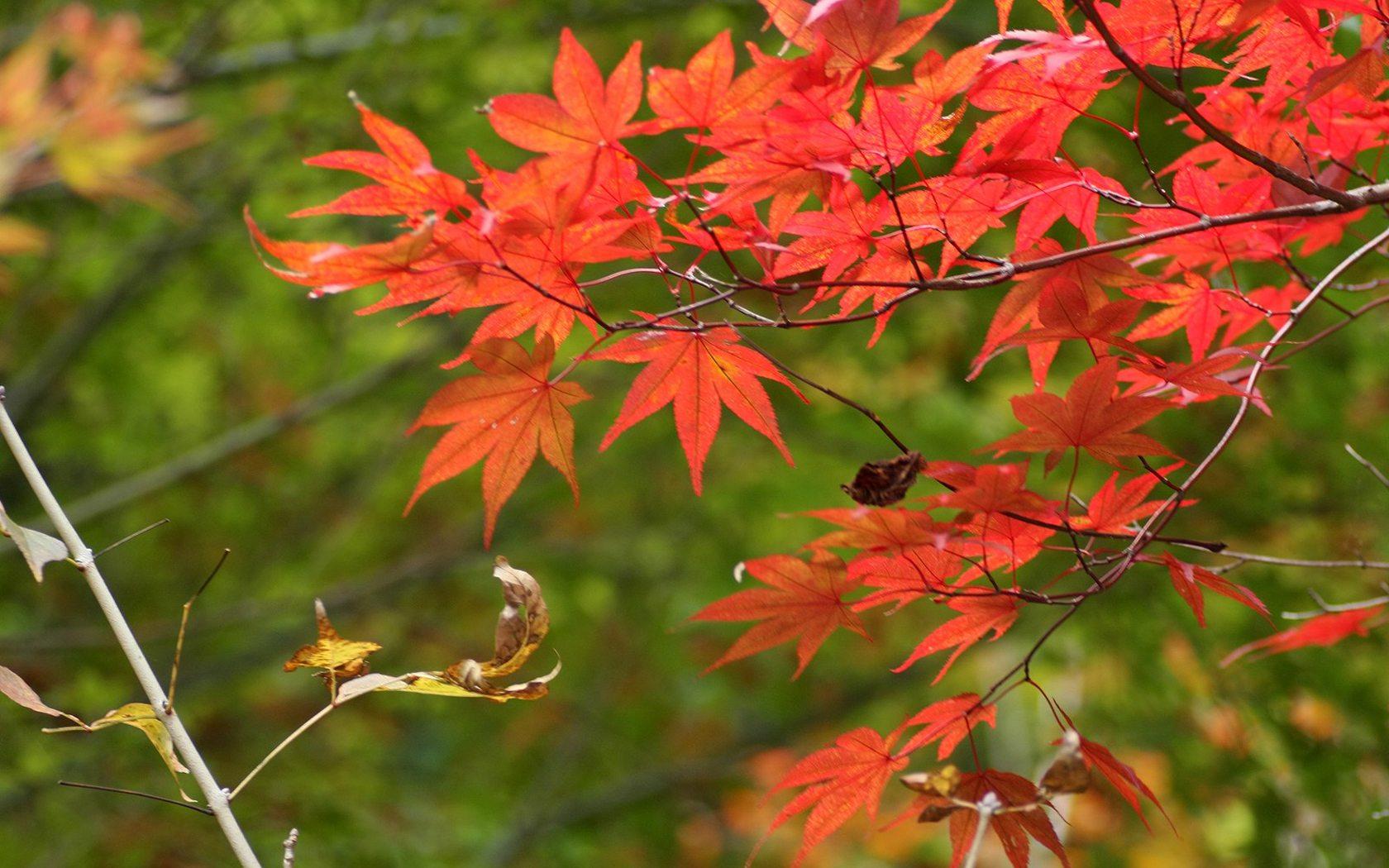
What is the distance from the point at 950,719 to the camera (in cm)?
83

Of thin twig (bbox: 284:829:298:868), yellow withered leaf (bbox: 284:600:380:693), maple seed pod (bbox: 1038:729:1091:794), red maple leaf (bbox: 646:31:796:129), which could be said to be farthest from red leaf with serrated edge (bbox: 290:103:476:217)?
maple seed pod (bbox: 1038:729:1091:794)

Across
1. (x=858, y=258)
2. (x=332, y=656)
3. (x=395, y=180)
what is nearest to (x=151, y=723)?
(x=332, y=656)

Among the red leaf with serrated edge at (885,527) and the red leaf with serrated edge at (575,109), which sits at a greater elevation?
the red leaf with serrated edge at (575,109)

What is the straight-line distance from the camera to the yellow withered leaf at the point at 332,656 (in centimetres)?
A: 76

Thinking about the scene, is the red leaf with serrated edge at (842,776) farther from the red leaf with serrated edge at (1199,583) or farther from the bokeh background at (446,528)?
the bokeh background at (446,528)

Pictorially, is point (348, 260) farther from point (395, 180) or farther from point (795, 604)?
point (795, 604)

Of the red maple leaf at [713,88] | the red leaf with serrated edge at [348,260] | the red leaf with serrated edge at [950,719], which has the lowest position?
the red leaf with serrated edge at [950,719]

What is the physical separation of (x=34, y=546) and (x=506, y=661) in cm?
28

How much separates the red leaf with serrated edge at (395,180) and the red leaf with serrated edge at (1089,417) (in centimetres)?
39

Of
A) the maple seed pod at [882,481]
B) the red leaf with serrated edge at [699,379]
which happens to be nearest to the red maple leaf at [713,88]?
the red leaf with serrated edge at [699,379]

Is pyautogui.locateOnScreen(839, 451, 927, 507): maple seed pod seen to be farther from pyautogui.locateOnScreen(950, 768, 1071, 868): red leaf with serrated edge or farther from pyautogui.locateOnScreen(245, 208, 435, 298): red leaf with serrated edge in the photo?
pyautogui.locateOnScreen(245, 208, 435, 298): red leaf with serrated edge

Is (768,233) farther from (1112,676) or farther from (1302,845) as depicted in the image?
(1112,676)

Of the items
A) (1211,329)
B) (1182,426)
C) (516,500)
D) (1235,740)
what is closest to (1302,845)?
(1235,740)

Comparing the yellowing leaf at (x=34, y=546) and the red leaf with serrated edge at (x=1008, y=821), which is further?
the red leaf with serrated edge at (x=1008, y=821)
